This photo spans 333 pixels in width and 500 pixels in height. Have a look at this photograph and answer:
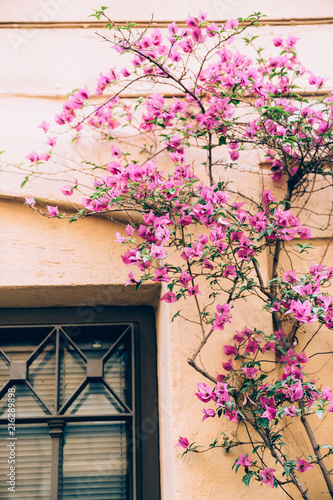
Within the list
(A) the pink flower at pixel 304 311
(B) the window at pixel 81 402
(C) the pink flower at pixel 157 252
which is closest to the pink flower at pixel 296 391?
(A) the pink flower at pixel 304 311

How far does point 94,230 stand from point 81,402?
2.91 ft

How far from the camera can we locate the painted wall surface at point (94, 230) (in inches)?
102

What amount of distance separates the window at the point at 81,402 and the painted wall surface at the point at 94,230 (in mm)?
96

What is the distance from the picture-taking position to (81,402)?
295cm

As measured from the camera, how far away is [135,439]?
2834 mm

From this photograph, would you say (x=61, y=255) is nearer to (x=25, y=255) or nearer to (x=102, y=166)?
(x=25, y=255)

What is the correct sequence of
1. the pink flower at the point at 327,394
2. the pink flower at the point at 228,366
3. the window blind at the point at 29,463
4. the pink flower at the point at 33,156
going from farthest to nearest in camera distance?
1. the pink flower at the point at 33,156
2. the window blind at the point at 29,463
3. the pink flower at the point at 228,366
4. the pink flower at the point at 327,394

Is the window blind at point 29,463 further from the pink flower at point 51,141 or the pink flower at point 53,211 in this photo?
the pink flower at point 51,141

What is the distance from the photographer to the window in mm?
2797

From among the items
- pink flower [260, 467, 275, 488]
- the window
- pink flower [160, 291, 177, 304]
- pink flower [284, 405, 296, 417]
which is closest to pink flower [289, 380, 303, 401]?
pink flower [284, 405, 296, 417]

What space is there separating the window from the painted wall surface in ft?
0.32

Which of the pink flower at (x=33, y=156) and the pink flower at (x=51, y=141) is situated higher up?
the pink flower at (x=51, y=141)

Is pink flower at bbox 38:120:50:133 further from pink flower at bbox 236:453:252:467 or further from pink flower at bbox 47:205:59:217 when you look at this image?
pink flower at bbox 236:453:252:467

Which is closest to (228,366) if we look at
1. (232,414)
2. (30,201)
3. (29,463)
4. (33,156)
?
(232,414)
